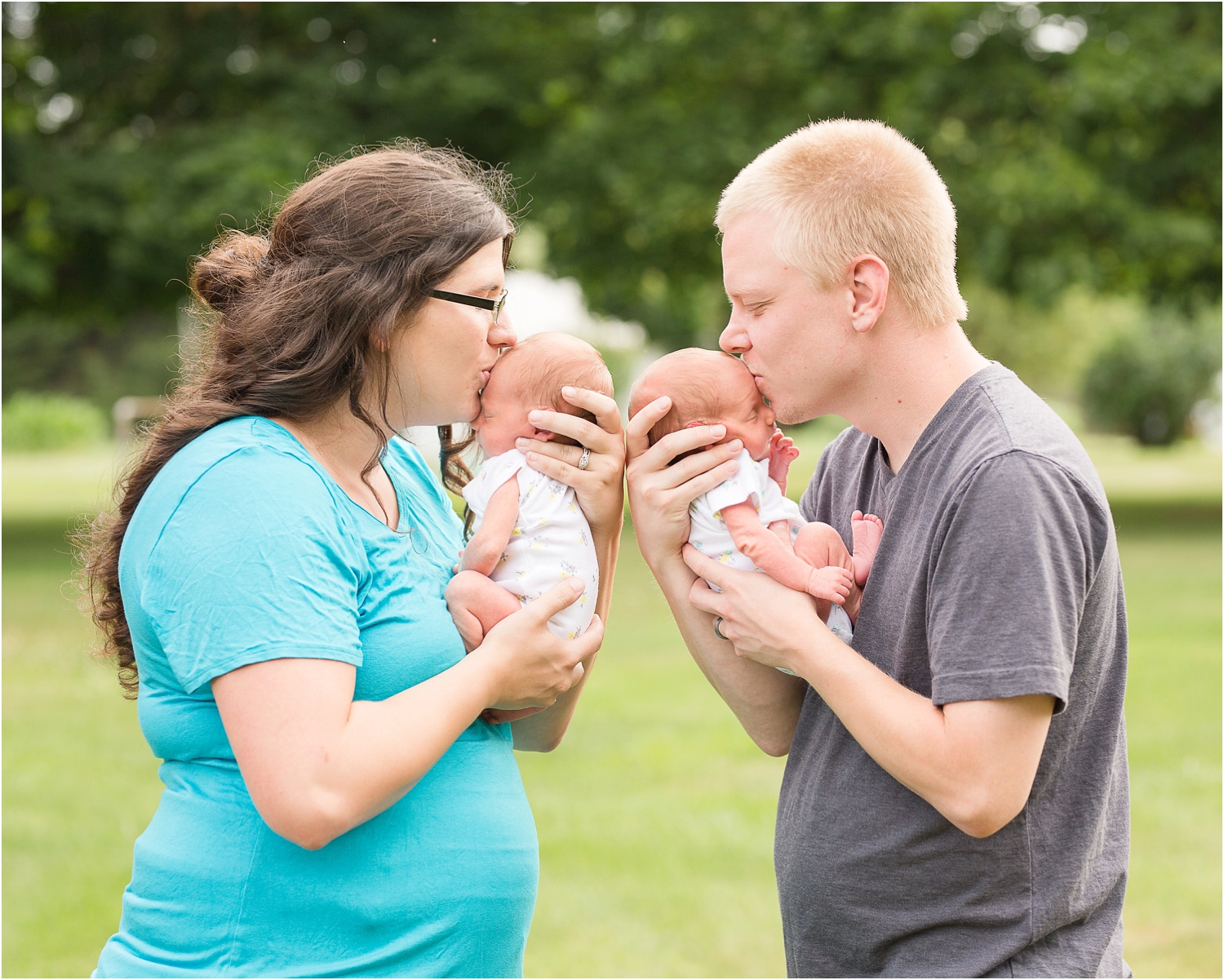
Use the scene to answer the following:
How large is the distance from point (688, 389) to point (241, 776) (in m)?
1.27

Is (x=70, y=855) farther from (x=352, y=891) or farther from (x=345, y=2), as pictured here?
(x=345, y=2)

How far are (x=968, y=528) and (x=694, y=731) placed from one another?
572 cm

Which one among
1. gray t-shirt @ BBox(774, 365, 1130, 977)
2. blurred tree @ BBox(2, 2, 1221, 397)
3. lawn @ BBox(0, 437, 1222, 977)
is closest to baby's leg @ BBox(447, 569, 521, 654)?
gray t-shirt @ BBox(774, 365, 1130, 977)

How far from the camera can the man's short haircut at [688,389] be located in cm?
255

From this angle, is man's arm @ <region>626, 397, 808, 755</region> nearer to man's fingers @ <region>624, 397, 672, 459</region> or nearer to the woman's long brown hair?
man's fingers @ <region>624, 397, 672, 459</region>

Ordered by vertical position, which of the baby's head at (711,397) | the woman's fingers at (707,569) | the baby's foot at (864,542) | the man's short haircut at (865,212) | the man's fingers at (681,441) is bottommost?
the woman's fingers at (707,569)

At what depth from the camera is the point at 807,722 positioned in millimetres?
2457

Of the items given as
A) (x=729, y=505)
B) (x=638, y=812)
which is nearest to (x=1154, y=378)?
(x=638, y=812)

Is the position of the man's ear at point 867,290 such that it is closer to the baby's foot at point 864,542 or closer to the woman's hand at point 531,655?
the baby's foot at point 864,542

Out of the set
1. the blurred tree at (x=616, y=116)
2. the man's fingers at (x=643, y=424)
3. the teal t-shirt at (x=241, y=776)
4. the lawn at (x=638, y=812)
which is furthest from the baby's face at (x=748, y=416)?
the blurred tree at (x=616, y=116)

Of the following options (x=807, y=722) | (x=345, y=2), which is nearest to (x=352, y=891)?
(x=807, y=722)

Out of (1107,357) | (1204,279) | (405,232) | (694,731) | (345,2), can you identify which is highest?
(345,2)

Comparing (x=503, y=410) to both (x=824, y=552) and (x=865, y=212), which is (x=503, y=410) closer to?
(x=824, y=552)

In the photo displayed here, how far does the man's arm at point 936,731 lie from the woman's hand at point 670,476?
0.39 meters
